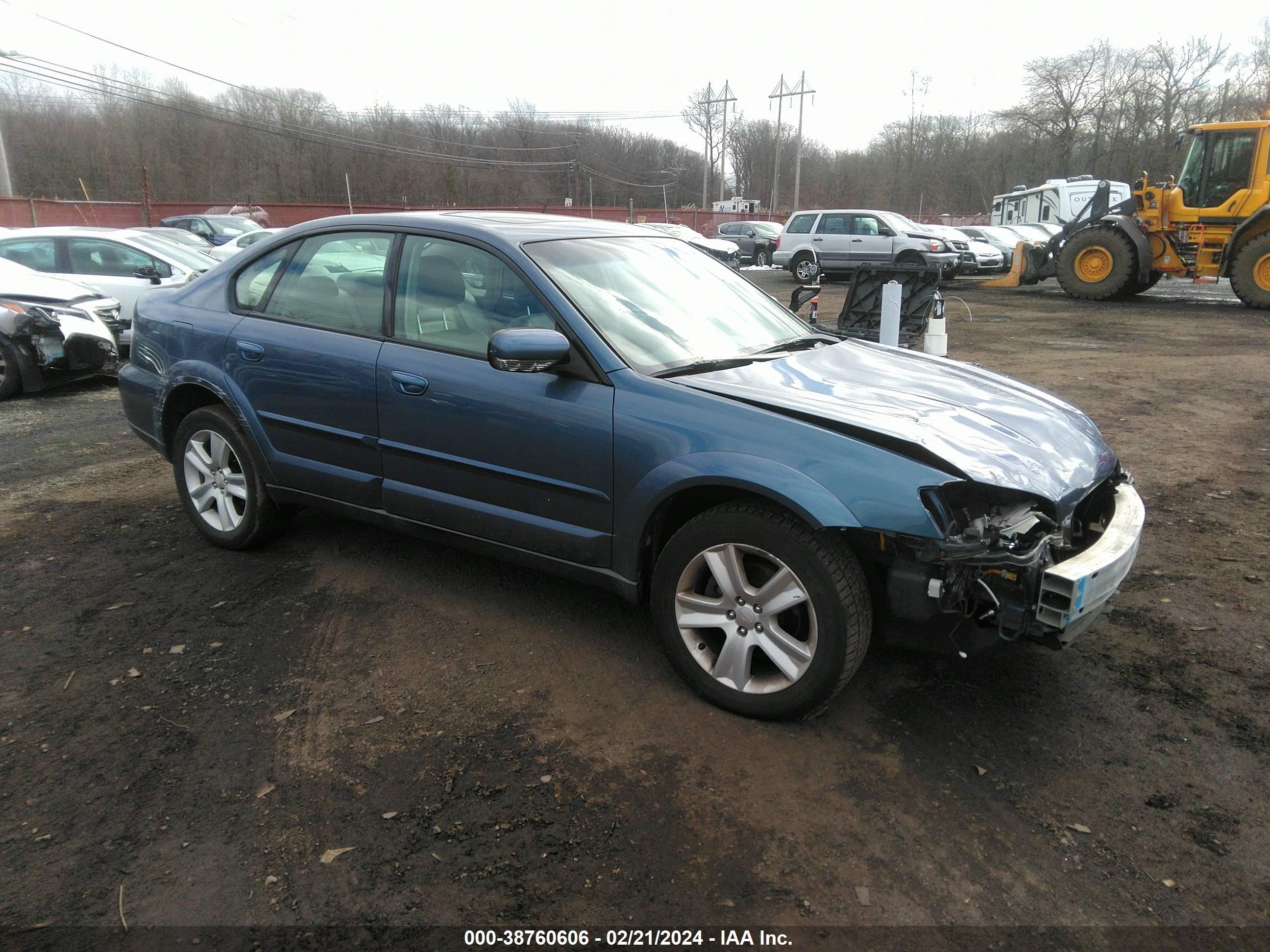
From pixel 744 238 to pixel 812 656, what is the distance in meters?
29.1

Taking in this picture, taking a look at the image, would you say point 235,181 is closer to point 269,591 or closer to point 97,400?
point 97,400

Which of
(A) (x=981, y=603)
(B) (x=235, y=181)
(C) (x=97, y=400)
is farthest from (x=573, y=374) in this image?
(B) (x=235, y=181)

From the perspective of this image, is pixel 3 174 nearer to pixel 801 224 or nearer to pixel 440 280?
pixel 801 224

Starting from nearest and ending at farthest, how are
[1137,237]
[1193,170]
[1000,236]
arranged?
[1193,170]
[1137,237]
[1000,236]

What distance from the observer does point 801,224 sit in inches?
926

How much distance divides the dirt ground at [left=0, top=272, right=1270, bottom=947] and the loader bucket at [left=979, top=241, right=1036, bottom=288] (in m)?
17.5

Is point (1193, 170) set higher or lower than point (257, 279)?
higher

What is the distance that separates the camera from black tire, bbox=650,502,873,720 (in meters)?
2.74

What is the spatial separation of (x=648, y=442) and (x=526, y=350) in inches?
21.2

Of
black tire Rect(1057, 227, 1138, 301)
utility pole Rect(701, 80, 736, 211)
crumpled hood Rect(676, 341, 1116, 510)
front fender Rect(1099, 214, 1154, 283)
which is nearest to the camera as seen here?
crumpled hood Rect(676, 341, 1116, 510)

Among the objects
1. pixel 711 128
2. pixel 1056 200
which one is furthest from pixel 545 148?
pixel 1056 200

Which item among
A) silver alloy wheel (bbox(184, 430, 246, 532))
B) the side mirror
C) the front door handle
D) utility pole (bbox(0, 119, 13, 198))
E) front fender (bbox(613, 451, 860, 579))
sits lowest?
silver alloy wheel (bbox(184, 430, 246, 532))

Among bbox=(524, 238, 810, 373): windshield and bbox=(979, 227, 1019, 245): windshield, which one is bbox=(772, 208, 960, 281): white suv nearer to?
bbox=(979, 227, 1019, 245): windshield

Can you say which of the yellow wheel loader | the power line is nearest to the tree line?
the power line
